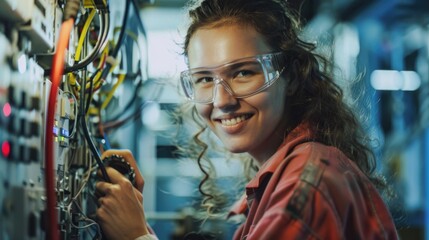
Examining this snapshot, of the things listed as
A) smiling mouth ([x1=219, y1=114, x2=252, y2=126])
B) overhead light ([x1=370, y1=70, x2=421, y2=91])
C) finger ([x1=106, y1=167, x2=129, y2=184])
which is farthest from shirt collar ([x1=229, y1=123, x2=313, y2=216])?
overhead light ([x1=370, y1=70, x2=421, y2=91])

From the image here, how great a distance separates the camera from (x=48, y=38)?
1.23m

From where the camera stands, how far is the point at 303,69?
1700 mm

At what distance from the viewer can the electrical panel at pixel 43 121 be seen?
3.32 feet

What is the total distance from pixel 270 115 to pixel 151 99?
1053 mm

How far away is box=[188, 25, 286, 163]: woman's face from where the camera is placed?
1548 mm

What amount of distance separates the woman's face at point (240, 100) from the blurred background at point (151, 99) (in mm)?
290

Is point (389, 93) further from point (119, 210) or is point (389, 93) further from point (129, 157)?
point (119, 210)

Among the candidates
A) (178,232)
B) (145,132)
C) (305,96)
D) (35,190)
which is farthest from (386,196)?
(145,132)

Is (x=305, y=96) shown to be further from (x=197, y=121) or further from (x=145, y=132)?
(x=145, y=132)

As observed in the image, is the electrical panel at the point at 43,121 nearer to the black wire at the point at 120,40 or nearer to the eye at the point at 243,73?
the black wire at the point at 120,40

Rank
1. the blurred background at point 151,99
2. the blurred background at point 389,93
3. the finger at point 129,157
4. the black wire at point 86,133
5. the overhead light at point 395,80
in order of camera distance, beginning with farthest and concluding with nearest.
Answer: the overhead light at point 395,80
the blurred background at point 389,93
the finger at point 129,157
the black wire at point 86,133
the blurred background at point 151,99

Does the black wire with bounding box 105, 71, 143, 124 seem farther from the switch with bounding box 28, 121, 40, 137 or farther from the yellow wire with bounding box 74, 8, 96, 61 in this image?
the switch with bounding box 28, 121, 40, 137

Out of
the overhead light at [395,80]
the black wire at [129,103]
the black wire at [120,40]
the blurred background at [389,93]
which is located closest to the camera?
the black wire at [120,40]

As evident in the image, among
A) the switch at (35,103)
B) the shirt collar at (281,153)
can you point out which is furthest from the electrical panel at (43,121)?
the shirt collar at (281,153)
